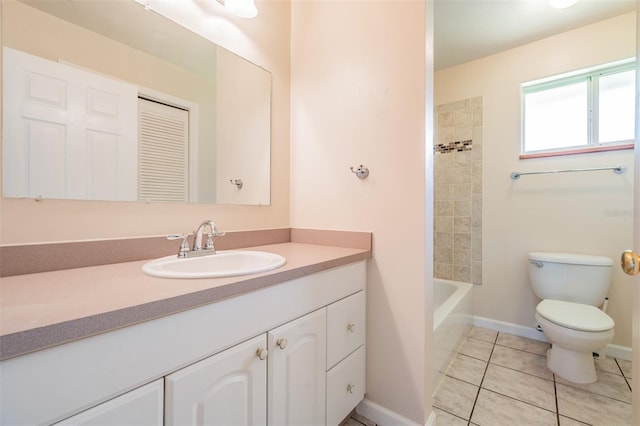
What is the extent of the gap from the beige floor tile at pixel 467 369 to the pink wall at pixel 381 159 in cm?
61

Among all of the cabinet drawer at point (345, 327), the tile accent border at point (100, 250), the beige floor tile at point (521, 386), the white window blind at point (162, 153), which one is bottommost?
the beige floor tile at point (521, 386)

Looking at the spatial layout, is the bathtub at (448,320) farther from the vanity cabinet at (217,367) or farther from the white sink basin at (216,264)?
the white sink basin at (216,264)

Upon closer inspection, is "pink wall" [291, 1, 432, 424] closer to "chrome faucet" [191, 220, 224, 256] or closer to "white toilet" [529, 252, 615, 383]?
"chrome faucet" [191, 220, 224, 256]

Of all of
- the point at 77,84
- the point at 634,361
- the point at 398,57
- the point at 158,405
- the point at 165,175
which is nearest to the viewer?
the point at 158,405

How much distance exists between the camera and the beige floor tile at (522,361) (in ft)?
5.52

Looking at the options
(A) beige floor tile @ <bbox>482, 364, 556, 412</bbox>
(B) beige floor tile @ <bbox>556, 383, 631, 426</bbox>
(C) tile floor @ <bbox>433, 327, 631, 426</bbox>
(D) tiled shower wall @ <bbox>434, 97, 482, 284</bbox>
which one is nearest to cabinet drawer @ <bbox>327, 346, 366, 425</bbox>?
(C) tile floor @ <bbox>433, 327, 631, 426</bbox>

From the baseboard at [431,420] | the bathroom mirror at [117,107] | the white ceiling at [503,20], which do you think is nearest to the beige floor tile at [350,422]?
the baseboard at [431,420]

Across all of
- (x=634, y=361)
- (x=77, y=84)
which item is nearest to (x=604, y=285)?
(x=634, y=361)

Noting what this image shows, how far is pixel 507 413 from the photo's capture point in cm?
134

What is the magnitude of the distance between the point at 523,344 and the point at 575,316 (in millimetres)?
604

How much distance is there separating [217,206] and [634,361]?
5.21ft

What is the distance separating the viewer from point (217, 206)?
4.35 feet

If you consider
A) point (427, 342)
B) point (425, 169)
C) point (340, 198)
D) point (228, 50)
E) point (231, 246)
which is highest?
point (228, 50)

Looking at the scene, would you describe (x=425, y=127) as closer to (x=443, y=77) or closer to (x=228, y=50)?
(x=228, y=50)
